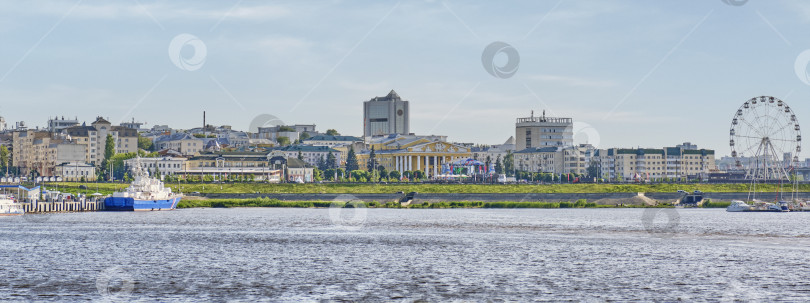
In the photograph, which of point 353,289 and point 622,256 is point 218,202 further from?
point 353,289

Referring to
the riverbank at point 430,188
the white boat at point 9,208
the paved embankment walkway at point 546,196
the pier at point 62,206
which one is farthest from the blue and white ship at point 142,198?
the paved embankment walkway at point 546,196

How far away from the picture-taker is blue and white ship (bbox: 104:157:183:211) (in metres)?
145

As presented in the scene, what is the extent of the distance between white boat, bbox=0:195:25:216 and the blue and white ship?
1623 cm

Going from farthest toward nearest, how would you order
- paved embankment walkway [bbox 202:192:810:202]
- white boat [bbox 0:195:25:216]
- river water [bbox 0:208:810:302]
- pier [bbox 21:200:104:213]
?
paved embankment walkway [bbox 202:192:810:202] → pier [bbox 21:200:104:213] → white boat [bbox 0:195:25:216] → river water [bbox 0:208:810:302]

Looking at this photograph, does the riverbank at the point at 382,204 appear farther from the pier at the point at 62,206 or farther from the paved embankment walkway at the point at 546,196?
the pier at the point at 62,206

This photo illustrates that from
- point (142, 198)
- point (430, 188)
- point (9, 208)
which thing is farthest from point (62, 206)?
point (430, 188)

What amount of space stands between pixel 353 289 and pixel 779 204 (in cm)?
10848

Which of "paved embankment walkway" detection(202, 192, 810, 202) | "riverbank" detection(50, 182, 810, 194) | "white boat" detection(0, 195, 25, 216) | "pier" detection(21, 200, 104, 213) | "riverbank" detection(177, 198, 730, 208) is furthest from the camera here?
"riverbank" detection(50, 182, 810, 194)

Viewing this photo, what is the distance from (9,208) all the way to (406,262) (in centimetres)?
8143

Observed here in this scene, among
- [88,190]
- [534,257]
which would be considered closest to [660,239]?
[534,257]

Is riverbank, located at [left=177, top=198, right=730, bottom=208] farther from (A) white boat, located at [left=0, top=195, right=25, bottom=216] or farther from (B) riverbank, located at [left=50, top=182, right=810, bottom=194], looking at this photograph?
(A) white boat, located at [left=0, top=195, right=25, bottom=216]

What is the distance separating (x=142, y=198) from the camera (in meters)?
146

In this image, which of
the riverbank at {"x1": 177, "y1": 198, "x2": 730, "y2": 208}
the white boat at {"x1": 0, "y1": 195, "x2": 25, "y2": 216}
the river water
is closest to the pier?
the white boat at {"x1": 0, "y1": 195, "x2": 25, "y2": 216}

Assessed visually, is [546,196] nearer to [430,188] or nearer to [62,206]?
[430,188]
